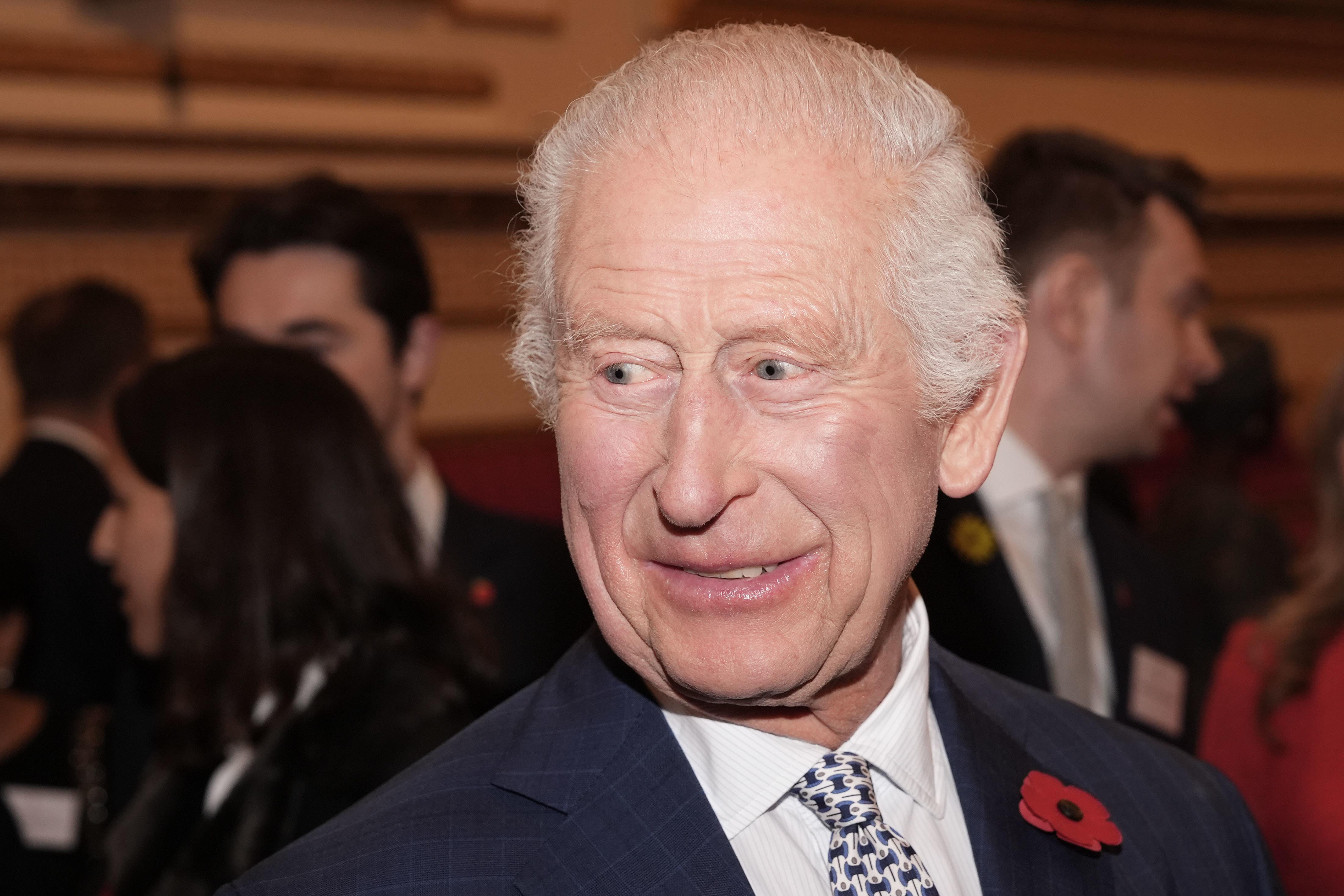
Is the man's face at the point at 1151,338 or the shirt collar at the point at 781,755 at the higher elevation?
the shirt collar at the point at 781,755

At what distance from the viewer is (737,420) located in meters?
1.30

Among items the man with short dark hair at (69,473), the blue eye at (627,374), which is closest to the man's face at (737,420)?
the blue eye at (627,374)

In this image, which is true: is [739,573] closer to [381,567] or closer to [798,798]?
[798,798]

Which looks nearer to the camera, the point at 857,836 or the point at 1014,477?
the point at 857,836

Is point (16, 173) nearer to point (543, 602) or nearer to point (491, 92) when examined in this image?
point (491, 92)

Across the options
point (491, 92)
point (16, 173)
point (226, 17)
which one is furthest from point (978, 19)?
point (16, 173)

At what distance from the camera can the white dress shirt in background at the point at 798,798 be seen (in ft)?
4.64

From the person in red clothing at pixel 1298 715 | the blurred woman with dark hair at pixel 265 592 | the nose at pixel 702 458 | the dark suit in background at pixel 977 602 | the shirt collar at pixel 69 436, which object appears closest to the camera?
the nose at pixel 702 458

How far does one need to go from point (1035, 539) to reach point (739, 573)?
1.83 meters

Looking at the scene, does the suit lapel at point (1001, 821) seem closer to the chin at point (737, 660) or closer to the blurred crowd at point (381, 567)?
the chin at point (737, 660)

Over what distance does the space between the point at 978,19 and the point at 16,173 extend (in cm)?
411

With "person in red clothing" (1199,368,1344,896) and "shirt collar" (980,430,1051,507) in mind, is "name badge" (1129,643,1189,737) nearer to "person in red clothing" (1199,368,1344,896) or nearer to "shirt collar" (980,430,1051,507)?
"person in red clothing" (1199,368,1344,896)

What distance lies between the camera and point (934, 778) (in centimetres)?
156

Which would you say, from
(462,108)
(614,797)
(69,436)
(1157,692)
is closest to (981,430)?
(614,797)
